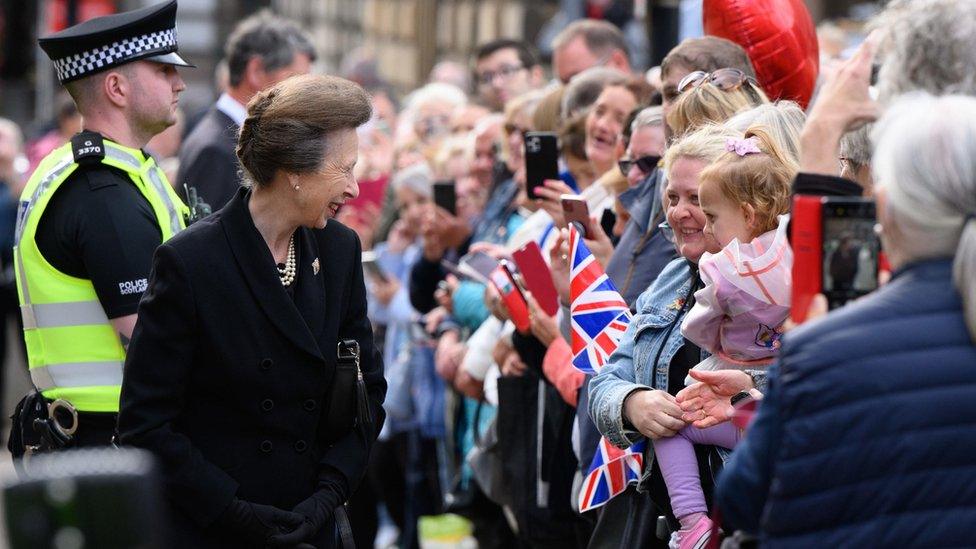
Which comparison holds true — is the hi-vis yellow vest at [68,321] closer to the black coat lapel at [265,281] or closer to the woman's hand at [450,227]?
the black coat lapel at [265,281]

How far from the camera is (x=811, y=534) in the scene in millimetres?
3066

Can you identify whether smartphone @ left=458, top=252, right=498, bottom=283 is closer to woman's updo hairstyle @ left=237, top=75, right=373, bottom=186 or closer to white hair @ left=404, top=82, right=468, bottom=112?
woman's updo hairstyle @ left=237, top=75, right=373, bottom=186

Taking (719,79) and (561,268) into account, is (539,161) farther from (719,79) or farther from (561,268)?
(719,79)

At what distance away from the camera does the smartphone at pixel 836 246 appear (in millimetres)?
3303

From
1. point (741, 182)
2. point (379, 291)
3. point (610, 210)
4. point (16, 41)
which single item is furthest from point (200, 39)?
point (741, 182)

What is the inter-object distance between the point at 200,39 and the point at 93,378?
72.0 ft

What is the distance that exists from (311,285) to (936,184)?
2016 mm

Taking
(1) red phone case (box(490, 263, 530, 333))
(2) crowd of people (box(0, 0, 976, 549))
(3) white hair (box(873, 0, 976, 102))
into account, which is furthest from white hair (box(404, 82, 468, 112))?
(3) white hair (box(873, 0, 976, 102))

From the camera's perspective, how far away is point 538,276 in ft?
19.7

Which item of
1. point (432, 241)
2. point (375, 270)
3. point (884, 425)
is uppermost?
point (884, 425)

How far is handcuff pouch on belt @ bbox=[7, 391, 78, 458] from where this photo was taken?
195 inches

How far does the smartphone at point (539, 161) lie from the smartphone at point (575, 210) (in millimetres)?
829

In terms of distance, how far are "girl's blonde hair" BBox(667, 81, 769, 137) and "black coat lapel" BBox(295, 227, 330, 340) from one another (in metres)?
1.25

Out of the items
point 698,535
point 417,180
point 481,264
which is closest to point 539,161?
point 481,264
